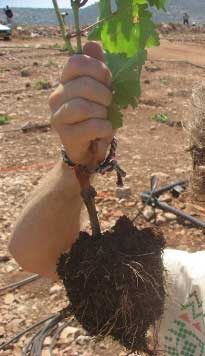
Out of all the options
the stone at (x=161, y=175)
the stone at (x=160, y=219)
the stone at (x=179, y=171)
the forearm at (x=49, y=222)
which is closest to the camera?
the forearm at (x=49, y=222)

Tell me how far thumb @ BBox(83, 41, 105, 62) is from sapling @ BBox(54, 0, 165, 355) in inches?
1.1

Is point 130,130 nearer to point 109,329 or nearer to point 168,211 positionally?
point 168,211

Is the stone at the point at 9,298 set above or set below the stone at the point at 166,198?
above

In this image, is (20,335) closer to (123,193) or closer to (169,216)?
(169,216)

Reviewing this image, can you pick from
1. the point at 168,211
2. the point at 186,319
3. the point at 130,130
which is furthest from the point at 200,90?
the point at 130,130

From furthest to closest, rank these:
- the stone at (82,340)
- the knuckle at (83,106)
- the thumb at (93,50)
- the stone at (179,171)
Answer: the stone at (179,171) < the stone at (82,340) < the thumb at (93,50) < the knuckle at (83,106)

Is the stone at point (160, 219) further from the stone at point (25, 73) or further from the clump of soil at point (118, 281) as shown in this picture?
the stone at point (25, 73)

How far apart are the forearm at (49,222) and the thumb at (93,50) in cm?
49

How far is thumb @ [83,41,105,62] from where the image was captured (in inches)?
68.2

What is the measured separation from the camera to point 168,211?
560 cm

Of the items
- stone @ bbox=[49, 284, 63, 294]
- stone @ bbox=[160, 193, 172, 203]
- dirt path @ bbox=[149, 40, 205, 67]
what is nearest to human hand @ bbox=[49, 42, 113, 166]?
stone @ bbox=[49, 284, 63, 294]

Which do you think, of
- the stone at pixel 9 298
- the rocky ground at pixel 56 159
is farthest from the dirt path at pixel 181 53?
the stone at pixel 9 298

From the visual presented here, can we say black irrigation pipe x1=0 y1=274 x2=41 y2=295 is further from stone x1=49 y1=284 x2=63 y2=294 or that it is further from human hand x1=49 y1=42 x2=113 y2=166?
human hand x1=49 y1=42 x2=113 y2=166

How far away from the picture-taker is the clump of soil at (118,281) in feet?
6.15
